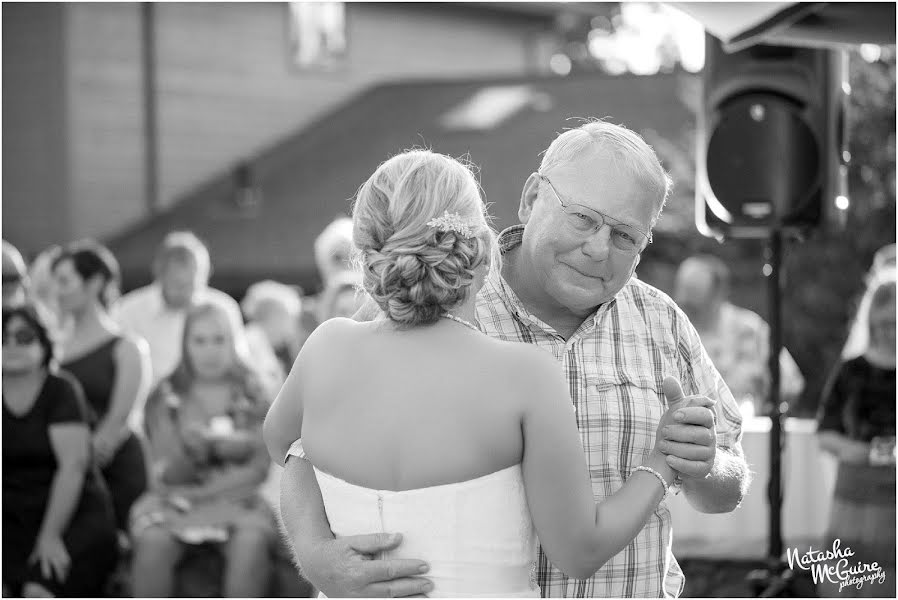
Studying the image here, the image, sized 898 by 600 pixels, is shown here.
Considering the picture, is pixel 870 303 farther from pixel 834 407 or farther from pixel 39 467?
pixel 39 467

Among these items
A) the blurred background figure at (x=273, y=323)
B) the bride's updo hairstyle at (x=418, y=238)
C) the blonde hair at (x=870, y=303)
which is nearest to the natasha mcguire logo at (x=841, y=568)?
the blonde hair at (x=870, y=303)

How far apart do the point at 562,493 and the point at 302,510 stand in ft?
1.71

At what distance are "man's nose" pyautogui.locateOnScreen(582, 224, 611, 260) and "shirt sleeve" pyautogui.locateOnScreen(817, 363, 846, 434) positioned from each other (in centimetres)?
295

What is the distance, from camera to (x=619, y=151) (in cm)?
234

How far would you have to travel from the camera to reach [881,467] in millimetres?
4629

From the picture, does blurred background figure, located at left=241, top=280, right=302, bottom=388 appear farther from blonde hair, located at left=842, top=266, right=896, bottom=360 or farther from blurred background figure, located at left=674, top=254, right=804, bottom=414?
blonde hair, located at left=842, top=266, right=896, bottom=360

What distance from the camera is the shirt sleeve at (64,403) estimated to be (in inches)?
193

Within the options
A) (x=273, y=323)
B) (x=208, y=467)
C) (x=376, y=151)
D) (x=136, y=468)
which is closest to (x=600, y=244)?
(x=208, y=467)

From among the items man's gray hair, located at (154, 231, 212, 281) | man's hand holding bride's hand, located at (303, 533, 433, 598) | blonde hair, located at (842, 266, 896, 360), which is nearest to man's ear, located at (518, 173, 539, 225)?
man's hand holding bride's hand, located at (303, 533, 433, 598)

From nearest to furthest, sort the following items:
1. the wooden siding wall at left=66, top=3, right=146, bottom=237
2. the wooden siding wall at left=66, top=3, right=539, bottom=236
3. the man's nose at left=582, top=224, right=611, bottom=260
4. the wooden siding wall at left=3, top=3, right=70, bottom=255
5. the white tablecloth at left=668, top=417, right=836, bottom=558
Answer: the man's nose at left=582, top=224, right=611, bottom=260 < the white tablecloth at left=668, top=417, right=836, bottom=558 < the wooden siding wall at left=3, top=3, right=70, bottom=255 < the wooden siding wall at left=66, top=3, right=146, bottom=237 < the wooden siding wall at left=66, top=3, right=539, bottom=236

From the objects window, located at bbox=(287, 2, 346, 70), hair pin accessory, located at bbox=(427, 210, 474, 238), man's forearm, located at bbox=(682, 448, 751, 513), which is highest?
window, located at bbox=(287, 2, 346, 70)

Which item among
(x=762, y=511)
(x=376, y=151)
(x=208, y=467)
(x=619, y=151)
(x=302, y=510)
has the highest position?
(x=376, y=151)

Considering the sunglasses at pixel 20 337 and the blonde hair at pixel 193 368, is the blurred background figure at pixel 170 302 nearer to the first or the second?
the blonde hair at pixel 193 368

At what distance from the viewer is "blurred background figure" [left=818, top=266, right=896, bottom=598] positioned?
4.52 meters
